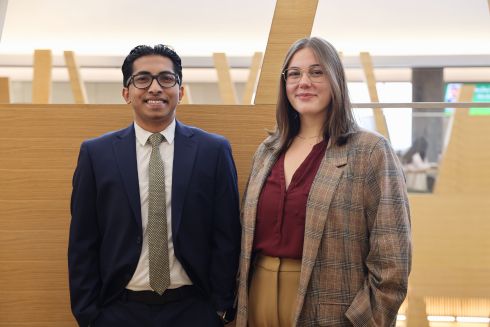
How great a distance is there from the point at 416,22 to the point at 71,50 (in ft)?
6.31

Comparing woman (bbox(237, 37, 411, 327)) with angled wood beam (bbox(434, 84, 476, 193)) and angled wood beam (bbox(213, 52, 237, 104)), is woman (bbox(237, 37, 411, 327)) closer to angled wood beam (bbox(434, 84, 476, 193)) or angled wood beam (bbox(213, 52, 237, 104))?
angled wood beam (bbox(213, 52, 237, 104))

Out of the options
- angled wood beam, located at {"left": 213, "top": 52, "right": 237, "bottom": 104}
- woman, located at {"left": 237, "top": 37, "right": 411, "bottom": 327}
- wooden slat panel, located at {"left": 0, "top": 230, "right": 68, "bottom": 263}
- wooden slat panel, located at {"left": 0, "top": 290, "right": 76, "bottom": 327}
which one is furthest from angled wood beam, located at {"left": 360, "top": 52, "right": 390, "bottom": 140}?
wooden slat panel, located at {"left": 0, "top": 290, "right": 76, "bottom": 327}

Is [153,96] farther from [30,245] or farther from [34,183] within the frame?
[30,245]

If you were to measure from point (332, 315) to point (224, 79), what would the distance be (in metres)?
1.49

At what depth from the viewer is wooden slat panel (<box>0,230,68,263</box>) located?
276 centimetres

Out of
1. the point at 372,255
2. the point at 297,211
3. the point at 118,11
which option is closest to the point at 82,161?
the point at 297,211

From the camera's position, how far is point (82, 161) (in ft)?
7.17

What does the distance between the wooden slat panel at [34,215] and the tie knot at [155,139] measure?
73 centimetres

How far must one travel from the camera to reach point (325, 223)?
1.95m

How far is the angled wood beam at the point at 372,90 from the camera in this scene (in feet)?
10.0

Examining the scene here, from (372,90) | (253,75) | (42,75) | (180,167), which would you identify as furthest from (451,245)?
(42,75)

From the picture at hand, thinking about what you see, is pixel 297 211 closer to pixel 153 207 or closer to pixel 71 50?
pixel 153 207

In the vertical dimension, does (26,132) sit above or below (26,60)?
below

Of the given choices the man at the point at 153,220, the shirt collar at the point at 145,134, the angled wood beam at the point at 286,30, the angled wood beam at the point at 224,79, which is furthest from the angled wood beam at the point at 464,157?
the shirt collar at the point at 145,134
